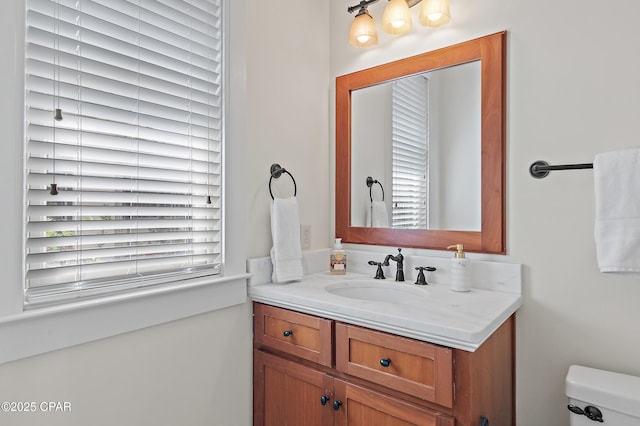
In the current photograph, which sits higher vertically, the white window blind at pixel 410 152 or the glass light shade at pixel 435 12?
the glass light shade at pixel 435 12

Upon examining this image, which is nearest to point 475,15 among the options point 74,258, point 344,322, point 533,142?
point 533,142

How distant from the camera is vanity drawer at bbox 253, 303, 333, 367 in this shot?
133 cm

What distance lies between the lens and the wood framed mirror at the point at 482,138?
149 cm

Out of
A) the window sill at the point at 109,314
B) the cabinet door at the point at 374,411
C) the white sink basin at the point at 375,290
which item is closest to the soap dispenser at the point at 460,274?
the white sink basin at the point at 375,290

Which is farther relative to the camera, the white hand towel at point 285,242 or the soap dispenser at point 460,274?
the white hand towel at point 285,242

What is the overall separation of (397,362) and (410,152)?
3.30 feet

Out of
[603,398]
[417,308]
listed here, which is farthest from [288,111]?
[603,398]

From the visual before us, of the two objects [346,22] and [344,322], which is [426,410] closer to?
[344,322]

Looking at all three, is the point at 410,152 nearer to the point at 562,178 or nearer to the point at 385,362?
the point at 562,178

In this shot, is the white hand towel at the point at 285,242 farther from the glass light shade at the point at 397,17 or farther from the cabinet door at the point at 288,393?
the glass light shade at the point at 397,17

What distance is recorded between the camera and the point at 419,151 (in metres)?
1.76

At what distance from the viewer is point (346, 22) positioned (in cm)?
198

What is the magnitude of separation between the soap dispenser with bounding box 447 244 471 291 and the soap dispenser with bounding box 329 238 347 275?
55 centimetres

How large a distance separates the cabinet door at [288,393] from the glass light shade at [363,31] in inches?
59.0
